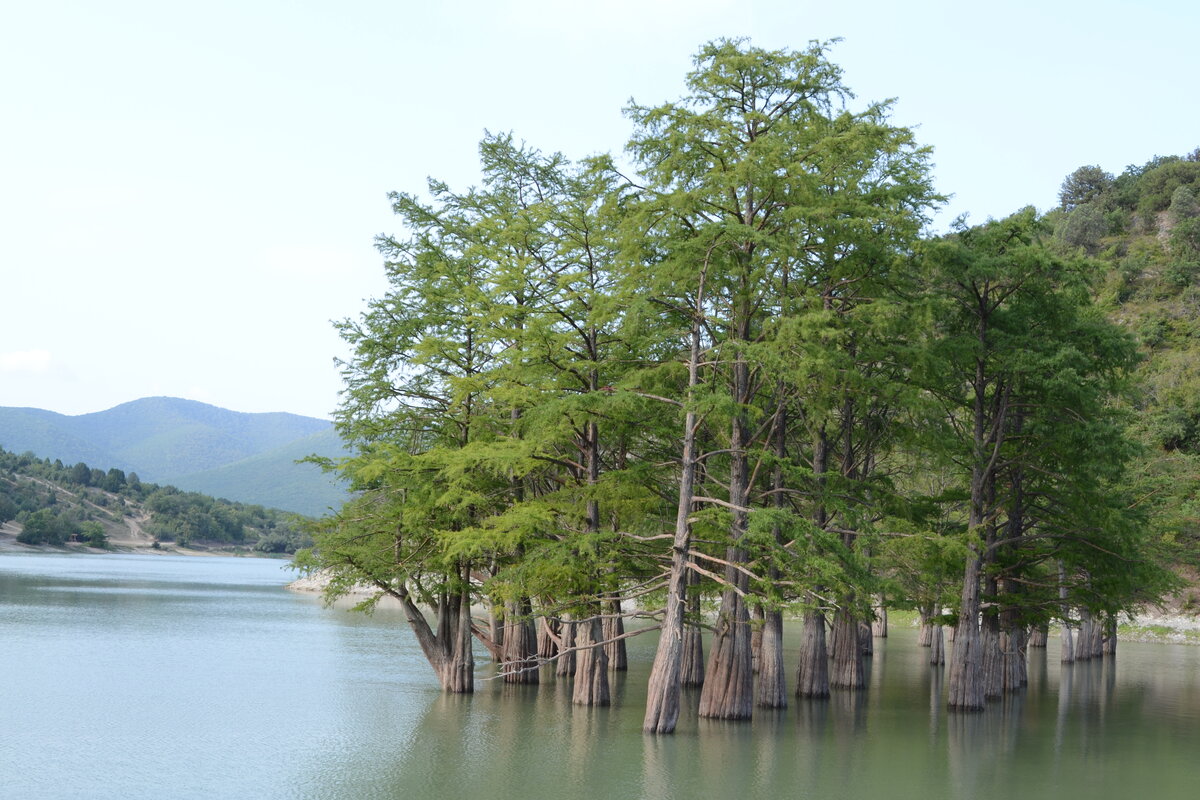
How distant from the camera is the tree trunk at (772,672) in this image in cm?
2739

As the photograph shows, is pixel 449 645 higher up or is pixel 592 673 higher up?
pixel 449 645

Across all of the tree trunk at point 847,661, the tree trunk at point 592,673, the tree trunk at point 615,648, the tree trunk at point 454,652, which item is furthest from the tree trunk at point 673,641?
the tree trunk at point 847,661

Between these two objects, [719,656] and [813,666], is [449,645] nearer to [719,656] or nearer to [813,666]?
[719,656]

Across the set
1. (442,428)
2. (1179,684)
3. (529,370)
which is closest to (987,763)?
(529,370)

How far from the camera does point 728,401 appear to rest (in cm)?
2139

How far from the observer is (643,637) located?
59.2 meters

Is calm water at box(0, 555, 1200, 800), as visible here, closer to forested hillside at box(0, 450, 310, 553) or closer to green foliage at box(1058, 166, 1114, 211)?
green foliage at box(1058, 166, 1114, 211)

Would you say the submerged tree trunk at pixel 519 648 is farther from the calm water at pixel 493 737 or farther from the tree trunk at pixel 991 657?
the tree trunk at pixel 991 657

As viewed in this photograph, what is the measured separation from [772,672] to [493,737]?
8.58 metres

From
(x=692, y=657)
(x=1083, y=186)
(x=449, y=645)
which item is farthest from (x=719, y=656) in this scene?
(x=1083, y=186)

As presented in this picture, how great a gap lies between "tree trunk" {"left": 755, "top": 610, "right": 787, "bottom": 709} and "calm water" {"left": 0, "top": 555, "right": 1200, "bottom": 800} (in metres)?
0.61

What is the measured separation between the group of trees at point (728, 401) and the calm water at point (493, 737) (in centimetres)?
174

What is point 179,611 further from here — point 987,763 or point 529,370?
point 987,763

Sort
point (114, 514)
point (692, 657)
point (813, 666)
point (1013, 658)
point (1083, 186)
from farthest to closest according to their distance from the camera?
point (114, 514) → point (1083, 186) → point (1013, 658) → point (692, 657) → point (813, 666)
